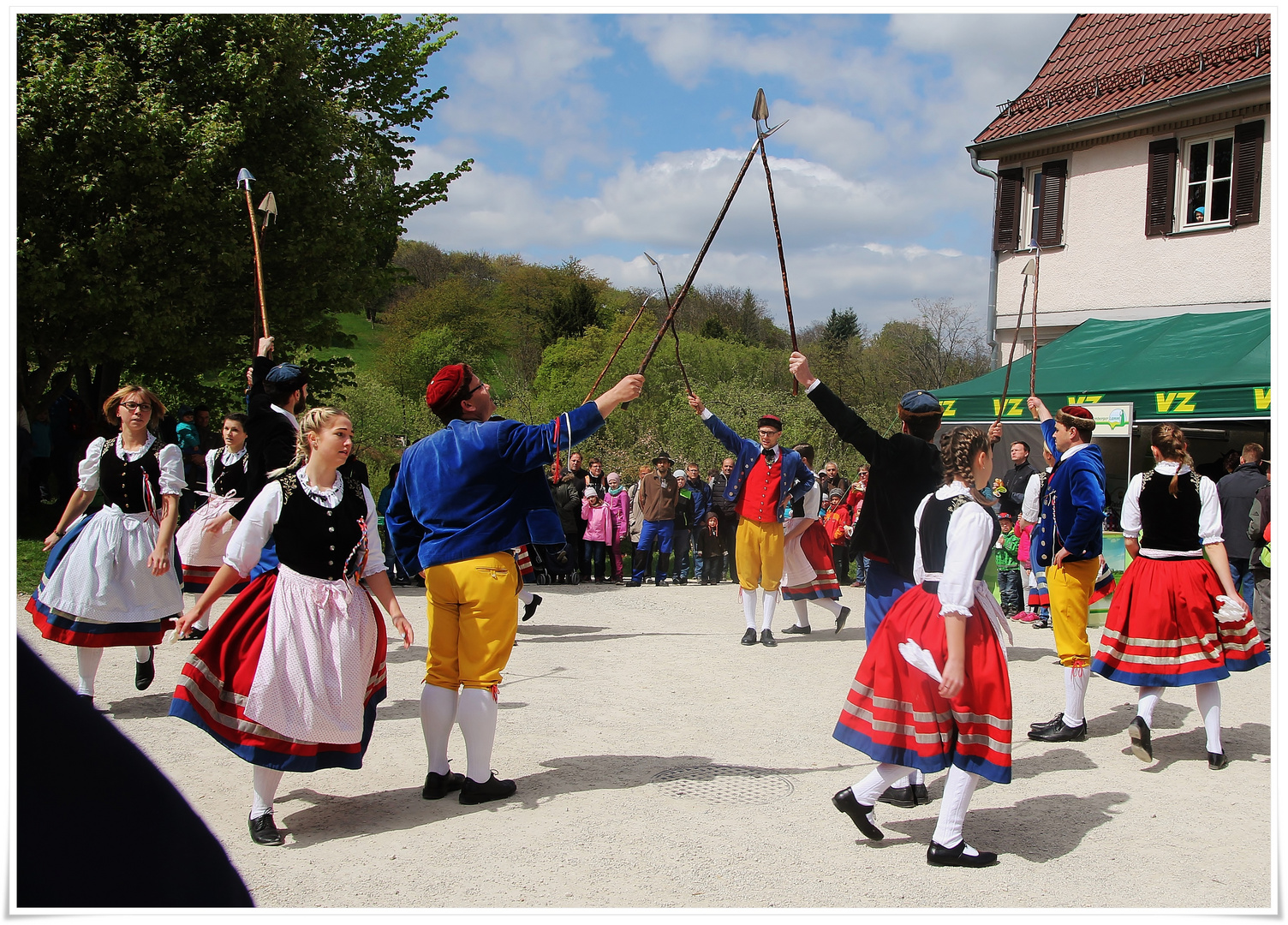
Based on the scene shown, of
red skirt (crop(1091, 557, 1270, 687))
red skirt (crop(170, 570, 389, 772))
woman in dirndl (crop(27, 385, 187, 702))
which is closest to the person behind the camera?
red skirt (crop(170, 570, 389, 772))

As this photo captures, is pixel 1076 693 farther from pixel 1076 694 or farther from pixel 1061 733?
pixel 1061 733

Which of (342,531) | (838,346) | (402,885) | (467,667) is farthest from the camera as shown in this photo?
(838,346)

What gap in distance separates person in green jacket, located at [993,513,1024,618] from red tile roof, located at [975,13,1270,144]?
324 inches

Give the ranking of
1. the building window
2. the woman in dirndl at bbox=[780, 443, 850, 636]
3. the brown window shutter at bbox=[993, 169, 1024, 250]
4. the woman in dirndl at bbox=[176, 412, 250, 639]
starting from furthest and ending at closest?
the brown window shutter at bbox=[993, 169, 1024, 250] → the building window → the woman in dirndl at bbox=[780, 443, 850, 636] → the woman in dirndl at bbox=[176, 412, 250, 639]

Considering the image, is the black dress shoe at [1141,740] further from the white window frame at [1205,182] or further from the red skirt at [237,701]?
the white window frame at [1205,182]

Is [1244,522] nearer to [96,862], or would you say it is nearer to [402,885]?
[402,885]

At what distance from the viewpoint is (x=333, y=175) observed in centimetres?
1541

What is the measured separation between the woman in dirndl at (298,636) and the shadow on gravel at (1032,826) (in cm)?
220

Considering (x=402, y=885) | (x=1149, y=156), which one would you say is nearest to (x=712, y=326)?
(x=1149, y=156)

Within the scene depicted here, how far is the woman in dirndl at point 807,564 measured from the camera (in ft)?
31.0

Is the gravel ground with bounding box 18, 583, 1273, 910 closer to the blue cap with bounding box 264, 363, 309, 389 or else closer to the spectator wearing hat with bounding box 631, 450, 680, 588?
the blue cap with bounding box 264, 363, 309, 389

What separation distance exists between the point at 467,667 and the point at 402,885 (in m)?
1.10

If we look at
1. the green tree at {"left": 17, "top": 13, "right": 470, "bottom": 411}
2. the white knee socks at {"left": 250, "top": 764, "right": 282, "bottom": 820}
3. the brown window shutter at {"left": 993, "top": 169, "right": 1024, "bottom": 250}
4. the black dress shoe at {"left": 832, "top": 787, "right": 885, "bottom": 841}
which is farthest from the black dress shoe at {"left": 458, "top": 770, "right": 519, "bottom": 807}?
the brown window shutter at {"left": 993, "top": 169, "right": 1024, "bottom": 250}

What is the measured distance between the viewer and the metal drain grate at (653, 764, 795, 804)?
180 inches
